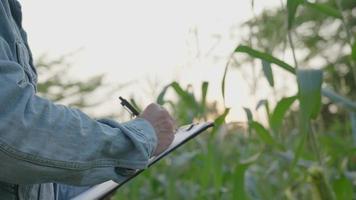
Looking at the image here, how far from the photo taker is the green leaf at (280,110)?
187cm

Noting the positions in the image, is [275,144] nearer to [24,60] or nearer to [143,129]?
[143,129]

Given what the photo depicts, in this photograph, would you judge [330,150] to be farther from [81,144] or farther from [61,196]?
[81,144]

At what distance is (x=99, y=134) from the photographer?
47.5 inches

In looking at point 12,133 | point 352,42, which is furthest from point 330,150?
point 12,133

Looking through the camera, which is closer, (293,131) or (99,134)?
(99,134)

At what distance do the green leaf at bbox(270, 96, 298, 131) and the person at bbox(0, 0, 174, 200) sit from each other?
24.1 inches

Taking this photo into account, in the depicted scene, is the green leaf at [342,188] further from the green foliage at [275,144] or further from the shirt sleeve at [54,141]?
the shirt sleeve at [54,141]

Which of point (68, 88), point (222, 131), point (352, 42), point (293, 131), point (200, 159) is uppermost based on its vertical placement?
point (352, 42)

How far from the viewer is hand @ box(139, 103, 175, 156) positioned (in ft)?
4.35

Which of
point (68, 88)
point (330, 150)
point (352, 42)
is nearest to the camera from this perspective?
point (352, 42)

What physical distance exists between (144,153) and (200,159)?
2053mm

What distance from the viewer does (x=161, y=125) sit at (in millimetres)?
1331

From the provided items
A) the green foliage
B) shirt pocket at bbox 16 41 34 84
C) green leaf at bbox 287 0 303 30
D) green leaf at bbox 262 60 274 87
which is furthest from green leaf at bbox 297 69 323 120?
shirt pocket at bbox 16 41 34 84

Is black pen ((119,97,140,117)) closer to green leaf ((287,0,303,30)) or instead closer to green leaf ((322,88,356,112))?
green leaf ((287,0,303,30))
